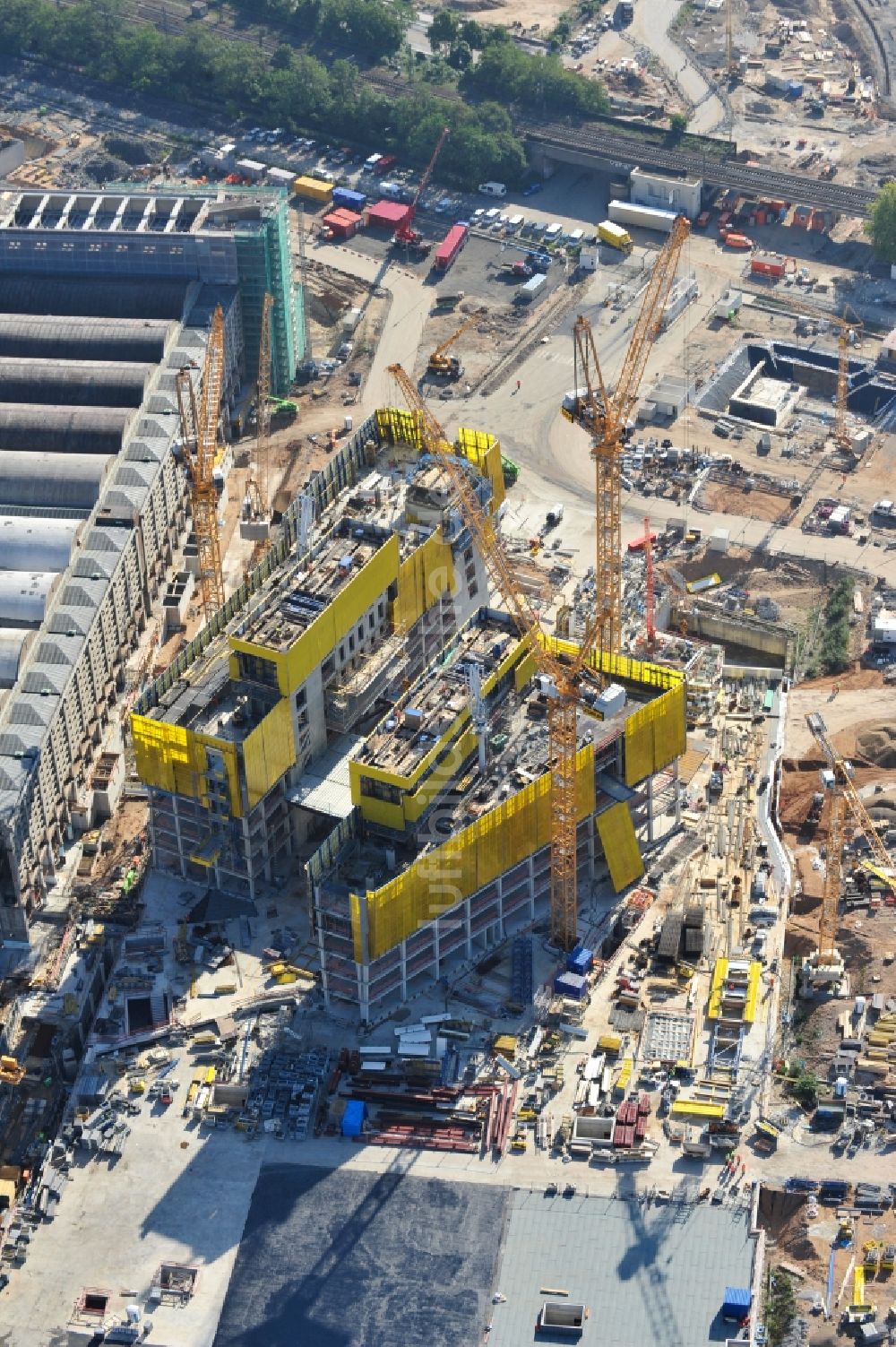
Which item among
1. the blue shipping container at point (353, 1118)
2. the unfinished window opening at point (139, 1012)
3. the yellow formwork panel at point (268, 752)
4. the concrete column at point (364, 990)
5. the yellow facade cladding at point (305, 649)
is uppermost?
the yellow facade cladding at point (305, 649)

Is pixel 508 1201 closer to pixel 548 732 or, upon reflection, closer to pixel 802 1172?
pixel 802 1172

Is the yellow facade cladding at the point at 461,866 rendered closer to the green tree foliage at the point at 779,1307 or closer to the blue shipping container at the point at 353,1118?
the blue shipping container at the point at 353,1118

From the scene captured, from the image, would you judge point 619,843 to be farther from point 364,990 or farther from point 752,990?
point 364,990

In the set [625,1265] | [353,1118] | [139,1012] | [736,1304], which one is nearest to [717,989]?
[625,1265]

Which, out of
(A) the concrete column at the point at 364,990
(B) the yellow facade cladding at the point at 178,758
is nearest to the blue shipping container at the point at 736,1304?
(A) the concrete column at the point at 364,990

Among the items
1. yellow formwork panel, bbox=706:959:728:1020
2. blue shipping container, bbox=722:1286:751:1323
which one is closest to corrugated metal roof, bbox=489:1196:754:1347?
blue shipping container, bbox=722:1286:751:1323

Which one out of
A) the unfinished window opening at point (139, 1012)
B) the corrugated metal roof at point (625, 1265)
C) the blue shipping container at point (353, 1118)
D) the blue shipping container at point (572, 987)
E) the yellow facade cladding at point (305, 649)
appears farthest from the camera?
the yellow facade cladding at point (305, 649)

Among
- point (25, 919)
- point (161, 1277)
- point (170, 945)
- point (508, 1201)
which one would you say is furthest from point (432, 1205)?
point (25, 919)
